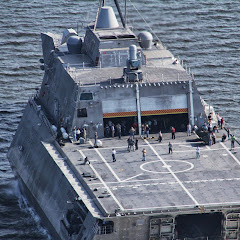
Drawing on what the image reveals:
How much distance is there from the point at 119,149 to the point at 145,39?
58.4ft

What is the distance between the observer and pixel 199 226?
268 feet

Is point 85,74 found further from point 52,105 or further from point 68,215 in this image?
point 68,215

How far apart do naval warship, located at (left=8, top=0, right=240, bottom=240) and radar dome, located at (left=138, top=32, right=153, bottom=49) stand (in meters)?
0.13

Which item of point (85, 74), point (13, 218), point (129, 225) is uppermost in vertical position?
point (85, 74)

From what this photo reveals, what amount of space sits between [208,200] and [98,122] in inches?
733

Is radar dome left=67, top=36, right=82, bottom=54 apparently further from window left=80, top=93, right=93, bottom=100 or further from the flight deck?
the flight deck

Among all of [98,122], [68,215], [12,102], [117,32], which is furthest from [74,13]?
[68,215]

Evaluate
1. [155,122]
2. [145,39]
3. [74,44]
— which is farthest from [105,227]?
[145,39]

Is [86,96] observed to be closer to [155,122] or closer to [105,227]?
[155,122]

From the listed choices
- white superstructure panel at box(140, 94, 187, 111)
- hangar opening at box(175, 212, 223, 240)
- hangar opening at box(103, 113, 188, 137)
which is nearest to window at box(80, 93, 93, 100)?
hangar opening at box(103, 113, 188, 137)

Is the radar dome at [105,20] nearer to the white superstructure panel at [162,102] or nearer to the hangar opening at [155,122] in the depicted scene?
the white superstructure panel at [162,102]

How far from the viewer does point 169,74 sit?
9738 centimetres

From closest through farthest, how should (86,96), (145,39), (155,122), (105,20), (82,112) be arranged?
(86,96), (82,112), (155,122), (105,20), (145,39)

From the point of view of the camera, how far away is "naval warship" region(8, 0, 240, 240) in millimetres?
79062
